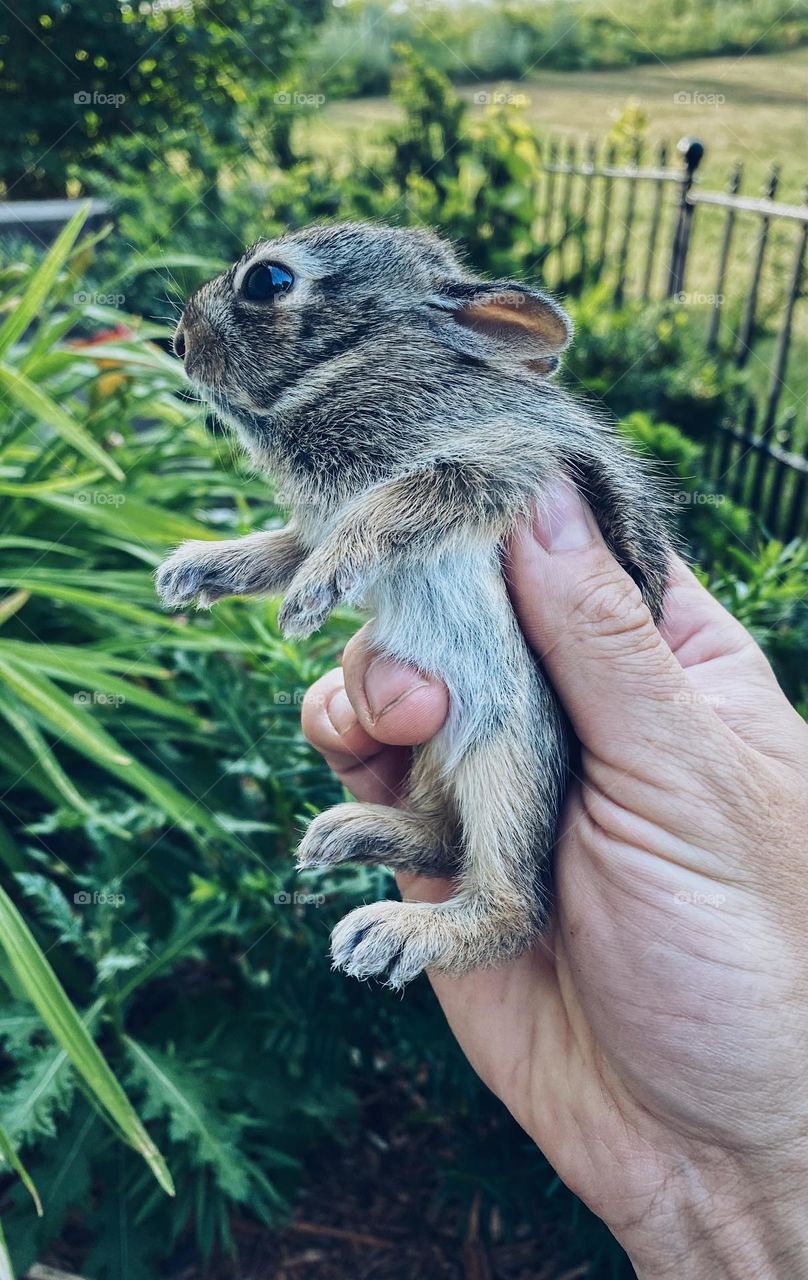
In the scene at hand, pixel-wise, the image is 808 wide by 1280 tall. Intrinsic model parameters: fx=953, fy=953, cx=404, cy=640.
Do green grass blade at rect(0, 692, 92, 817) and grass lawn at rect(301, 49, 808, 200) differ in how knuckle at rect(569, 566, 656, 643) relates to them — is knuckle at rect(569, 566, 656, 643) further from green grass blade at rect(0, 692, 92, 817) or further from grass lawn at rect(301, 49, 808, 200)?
grass lawn at rect(301, 49, 808, 200)

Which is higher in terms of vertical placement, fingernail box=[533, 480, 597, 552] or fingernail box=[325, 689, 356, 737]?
fingernail box=[533, 480, 597, 552]

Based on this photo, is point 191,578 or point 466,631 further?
point 191,578

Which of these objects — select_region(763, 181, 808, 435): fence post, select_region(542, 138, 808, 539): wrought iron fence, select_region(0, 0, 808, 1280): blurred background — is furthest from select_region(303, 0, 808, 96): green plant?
select_region(0, 0, 808, 1280): blurred background

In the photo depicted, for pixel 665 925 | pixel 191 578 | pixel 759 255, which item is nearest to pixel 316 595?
pixel 191 578

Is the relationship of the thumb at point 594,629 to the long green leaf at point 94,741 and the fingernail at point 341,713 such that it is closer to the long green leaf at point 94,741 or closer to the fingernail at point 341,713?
the fingernail at point 341,713

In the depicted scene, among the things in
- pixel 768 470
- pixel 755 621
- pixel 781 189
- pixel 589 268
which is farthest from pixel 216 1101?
pixel 781 189

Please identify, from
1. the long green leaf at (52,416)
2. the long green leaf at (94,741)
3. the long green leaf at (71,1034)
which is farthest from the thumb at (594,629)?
the long green leaf at (52,416)

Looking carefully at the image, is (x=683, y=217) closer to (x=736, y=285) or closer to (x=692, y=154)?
(x=692, y=154)
